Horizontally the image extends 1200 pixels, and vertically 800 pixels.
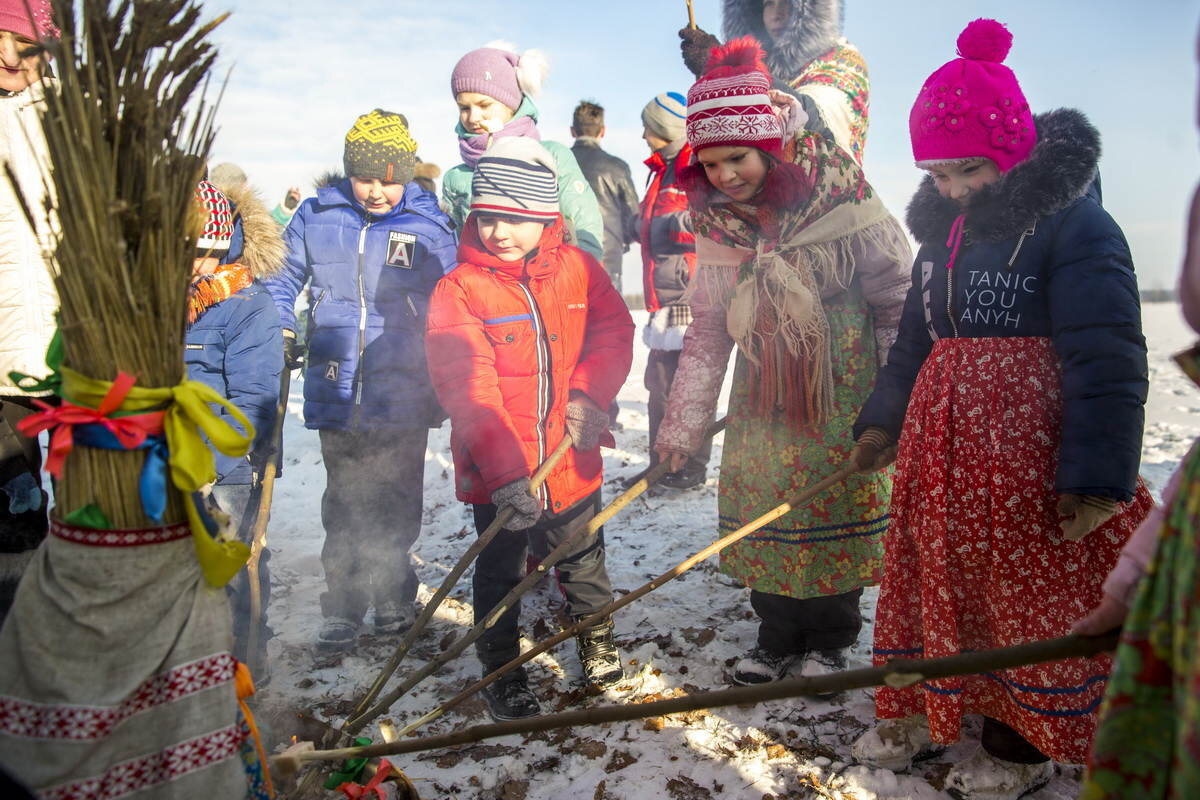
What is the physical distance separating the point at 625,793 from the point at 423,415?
2.08 metres

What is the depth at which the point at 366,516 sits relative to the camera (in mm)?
3848

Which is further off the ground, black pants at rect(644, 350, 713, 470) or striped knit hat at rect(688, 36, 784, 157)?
striped knit hat at rect(688, 36, 784, 157)

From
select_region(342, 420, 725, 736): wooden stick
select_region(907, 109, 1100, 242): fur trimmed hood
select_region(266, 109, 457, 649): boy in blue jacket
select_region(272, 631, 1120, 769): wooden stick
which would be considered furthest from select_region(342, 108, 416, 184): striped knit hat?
select_region(272, 631, 1120, 769): wooden stick

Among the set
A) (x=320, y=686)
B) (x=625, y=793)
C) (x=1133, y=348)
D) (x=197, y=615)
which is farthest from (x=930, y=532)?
(x=320, y=686)

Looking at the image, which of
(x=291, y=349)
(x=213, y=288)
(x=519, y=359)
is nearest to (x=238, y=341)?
(x=213, y=288)

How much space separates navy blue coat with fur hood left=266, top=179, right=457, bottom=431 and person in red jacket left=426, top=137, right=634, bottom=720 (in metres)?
0.71

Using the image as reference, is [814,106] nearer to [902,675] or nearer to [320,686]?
[902,675]

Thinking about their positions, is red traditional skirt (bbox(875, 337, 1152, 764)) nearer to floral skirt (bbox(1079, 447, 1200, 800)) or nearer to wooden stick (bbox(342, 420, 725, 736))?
wooden stick (bbox(342, 420, 725, 736))

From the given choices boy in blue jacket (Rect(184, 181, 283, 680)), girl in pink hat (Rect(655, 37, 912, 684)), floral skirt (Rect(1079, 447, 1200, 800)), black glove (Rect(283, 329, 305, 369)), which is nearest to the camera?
floral skirt (Rect(1079, 447, 1200, 800))

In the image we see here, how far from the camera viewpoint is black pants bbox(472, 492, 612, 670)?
313cm

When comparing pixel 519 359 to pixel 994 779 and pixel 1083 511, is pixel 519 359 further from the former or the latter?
pixel 994 779

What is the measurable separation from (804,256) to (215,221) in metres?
2.46

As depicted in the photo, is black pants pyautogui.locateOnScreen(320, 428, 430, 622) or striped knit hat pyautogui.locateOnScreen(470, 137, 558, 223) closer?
striped knit hat pyautogui.locateOnScreen(470, 137, 558, 223)

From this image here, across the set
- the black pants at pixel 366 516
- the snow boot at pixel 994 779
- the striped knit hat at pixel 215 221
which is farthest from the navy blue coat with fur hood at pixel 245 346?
the snow boot at pixel 994 779
